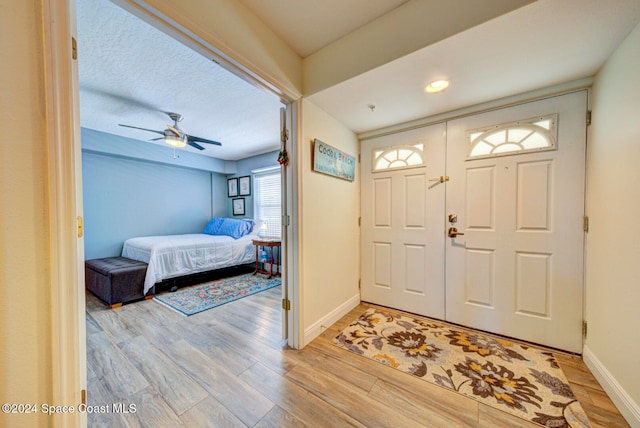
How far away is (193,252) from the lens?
3.45 meters

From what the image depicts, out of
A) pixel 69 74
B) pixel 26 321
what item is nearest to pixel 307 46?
pixel 69 74

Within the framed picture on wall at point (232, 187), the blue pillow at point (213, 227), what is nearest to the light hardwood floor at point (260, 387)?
the blue pillow at point (213, 227)

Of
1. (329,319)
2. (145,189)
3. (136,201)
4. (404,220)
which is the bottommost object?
(329,319)

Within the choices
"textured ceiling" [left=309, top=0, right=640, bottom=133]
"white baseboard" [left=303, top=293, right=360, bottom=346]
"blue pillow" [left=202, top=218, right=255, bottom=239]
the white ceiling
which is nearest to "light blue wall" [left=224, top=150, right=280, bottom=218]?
"blue pillow" [left=202, top=218, right=255, bottom=239]

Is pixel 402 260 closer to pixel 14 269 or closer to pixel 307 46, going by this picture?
pixel 307 46

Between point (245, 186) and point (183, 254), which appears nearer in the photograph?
point (183, 254)

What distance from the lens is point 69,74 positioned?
2.61 feet

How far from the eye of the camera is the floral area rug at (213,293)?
270 centimetres

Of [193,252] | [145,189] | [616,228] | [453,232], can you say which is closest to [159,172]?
[145,189]

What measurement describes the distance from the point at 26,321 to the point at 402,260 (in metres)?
2.55

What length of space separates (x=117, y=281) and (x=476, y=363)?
3.80 meters

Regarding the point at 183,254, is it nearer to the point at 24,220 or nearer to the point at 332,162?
the point at 332,162

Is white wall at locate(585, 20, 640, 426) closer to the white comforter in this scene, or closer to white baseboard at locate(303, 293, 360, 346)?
white baseboard at locate(303, 293, 360, 346)

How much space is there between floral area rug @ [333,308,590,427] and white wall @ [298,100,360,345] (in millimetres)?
311
